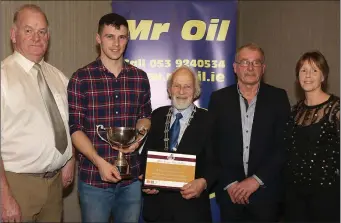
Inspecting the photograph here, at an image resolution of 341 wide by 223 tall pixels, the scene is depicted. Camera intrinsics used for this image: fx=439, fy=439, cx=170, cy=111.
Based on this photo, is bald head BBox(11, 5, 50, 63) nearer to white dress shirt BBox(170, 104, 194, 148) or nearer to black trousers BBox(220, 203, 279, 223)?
white dress shirt BBox(170, 104, 194, 148)

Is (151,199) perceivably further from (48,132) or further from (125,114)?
(48,132)

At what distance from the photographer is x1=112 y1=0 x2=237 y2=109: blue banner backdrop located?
3.83 metres

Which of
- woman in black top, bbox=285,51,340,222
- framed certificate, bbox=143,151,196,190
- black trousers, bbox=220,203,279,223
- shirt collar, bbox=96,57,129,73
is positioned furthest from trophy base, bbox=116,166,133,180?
woman in black top, bbox=285,51,340,222

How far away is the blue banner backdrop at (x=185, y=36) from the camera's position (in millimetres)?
3828

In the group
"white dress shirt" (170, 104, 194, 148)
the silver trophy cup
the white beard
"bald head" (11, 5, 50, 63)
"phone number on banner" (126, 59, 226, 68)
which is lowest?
the silver trophy cup

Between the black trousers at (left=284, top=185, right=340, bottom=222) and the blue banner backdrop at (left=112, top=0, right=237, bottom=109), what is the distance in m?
1.30

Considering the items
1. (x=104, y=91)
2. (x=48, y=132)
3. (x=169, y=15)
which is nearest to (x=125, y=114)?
(x=104, y=91)

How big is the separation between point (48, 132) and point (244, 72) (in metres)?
1.46

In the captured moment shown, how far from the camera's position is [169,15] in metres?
3.85

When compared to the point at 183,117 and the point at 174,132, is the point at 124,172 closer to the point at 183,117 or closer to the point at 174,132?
the point at 174,132

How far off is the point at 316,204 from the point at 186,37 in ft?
5.87

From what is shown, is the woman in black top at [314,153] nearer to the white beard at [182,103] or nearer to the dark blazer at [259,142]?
the dark blazer at [259,142]

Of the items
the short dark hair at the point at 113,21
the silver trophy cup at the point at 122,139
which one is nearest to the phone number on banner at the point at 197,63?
the short dark hair at the point at 113,21

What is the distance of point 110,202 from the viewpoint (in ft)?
9.97
